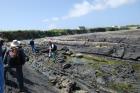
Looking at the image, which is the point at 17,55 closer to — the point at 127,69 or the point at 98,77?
the point at 98,77

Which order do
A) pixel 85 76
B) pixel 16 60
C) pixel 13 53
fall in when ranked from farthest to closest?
pixel 85 76 → pixel 16 60 → pixel 13 53

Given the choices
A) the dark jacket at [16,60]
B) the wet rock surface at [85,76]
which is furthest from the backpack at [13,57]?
the wet rock surface at [85,76]

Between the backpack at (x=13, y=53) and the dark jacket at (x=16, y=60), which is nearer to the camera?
the backpack at (x=13, y=53)

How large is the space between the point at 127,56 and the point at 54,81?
67.4 feet

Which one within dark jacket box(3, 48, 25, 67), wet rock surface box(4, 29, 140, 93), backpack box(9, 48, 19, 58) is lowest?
wet rock surface box(4, 29, 140, 93)

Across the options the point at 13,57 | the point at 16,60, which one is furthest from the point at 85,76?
the point at 13,57

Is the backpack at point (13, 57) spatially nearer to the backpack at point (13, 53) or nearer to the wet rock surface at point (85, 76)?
the backpack at point (13, 53)

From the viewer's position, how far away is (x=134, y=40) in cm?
5119

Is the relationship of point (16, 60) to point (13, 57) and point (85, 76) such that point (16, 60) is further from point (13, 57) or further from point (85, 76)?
point (85, 76)

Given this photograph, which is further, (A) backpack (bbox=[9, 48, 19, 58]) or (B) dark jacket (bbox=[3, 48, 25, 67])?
(B) dark jacket (bbox=[3, 48, 25, 67])

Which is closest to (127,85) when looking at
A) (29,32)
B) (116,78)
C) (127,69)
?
(116,78)

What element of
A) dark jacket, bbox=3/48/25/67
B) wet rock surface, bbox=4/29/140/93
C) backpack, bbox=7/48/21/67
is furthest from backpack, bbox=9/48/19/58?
wet rock surface, bbox=4/29/140/93

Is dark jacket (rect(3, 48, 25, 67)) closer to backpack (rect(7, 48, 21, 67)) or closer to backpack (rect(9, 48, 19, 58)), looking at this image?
backpack (rect(7, 48, 21, 67))

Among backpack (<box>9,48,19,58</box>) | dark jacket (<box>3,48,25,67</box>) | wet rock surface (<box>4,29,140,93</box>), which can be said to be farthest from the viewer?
wet rock surface (<box>4,29,140,93</box>)
